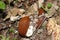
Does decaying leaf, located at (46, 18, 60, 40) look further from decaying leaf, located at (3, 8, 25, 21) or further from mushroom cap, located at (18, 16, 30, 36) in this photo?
decaying leaf, located at (3, 8, 25, 21)

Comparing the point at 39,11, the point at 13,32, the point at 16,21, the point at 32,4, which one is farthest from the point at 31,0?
the point at 13,32

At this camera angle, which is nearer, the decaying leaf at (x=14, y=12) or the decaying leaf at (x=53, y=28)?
the decaying leaf at (x=53, y=28)

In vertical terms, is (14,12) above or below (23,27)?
above

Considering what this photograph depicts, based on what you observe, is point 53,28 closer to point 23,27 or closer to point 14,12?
point 23,27

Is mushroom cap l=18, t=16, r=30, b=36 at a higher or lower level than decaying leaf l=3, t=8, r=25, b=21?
lower

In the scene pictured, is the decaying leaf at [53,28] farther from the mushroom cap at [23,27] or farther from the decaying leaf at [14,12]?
the decaying leaf at [14,12]

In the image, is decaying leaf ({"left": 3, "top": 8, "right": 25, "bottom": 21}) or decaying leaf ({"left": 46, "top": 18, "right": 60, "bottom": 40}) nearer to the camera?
decaying leaf ({"left": 46, "top": 18, "right": 60, "bottom": 40})

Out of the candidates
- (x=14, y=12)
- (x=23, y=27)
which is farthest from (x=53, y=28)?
(x=14, y=12)

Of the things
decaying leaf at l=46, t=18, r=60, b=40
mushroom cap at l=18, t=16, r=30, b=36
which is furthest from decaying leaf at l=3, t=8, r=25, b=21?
decaying leaf at l=46, t=18, r=60, b=40

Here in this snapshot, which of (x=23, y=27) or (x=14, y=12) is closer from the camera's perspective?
(x=23, y=27)

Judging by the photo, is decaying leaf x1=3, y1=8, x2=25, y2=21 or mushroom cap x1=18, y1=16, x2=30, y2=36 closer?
mushroom cap x1=18, y1=16, x2=30, y2=36

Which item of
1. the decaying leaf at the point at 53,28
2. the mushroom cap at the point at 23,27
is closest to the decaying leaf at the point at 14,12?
the mushroom cap at the point at 23,27
